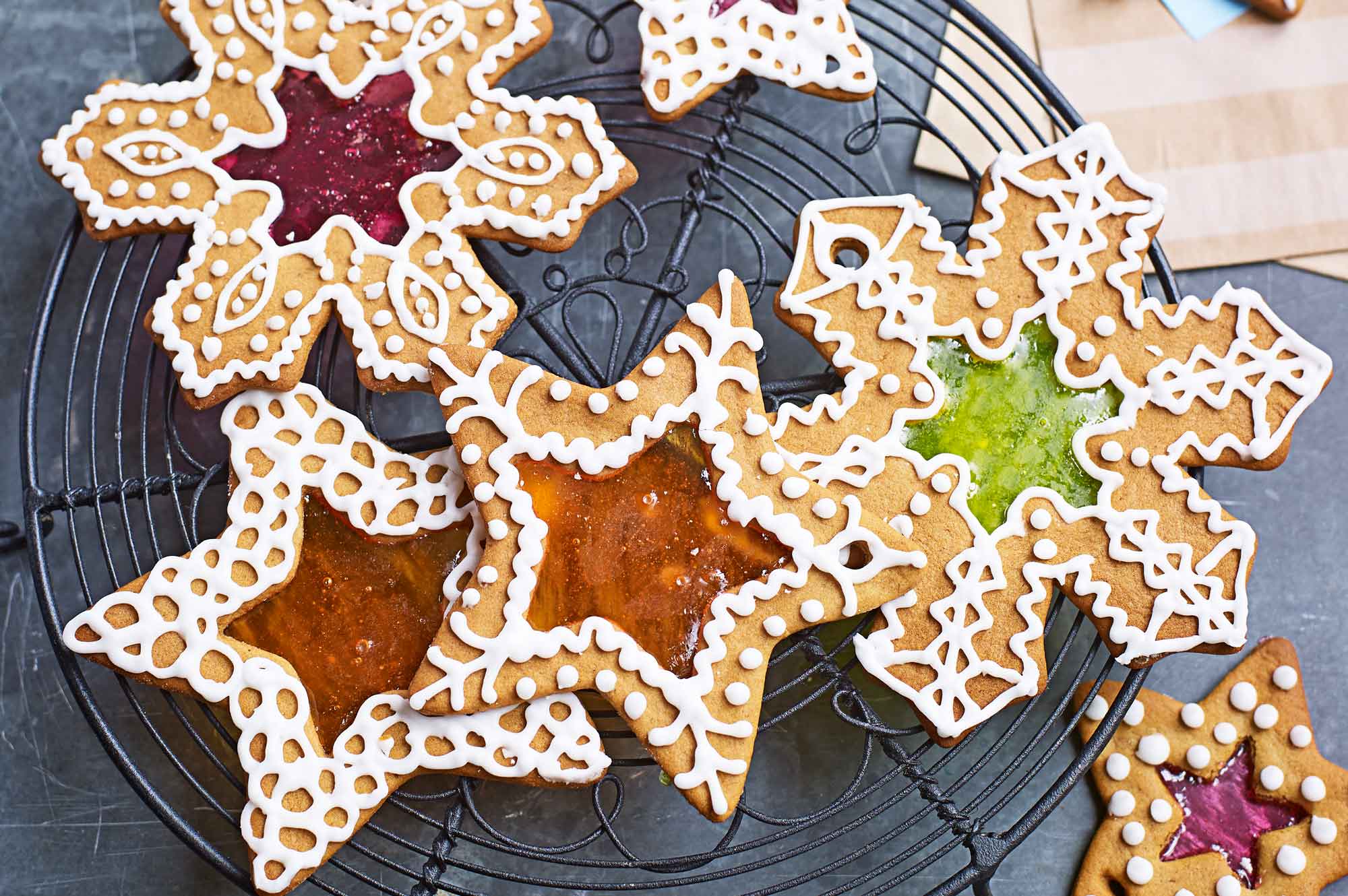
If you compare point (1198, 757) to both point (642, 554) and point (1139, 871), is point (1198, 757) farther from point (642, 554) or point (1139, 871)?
point (642, 554)

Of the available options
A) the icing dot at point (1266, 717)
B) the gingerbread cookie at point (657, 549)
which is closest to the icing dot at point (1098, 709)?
the icing dot at point (1266, 717)

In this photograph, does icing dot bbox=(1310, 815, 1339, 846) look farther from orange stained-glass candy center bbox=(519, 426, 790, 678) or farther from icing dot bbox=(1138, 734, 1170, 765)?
orange stained-glass candy center bbox=(519, 426, 790, 678)

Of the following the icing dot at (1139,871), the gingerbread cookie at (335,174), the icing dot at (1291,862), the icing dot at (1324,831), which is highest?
the gingerbread cookie at (335,174)

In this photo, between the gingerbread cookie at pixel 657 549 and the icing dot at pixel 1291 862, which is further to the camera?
the icing dot at pixel 1291 862

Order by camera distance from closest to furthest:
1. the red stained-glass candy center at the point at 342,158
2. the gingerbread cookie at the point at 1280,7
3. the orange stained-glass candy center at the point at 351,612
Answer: the orange stained-glass candy center at the point at 351,612 → the red stained-glass candy center at the point at 342,158 → the gingerbread cookie at the point at 1280,7

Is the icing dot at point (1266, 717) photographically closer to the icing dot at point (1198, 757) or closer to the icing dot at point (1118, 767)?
the icing dot at point (1198, 757)

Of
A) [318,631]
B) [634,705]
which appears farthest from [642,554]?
[318,631]

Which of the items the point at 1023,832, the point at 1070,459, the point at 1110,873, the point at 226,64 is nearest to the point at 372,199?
the point at 226,64
